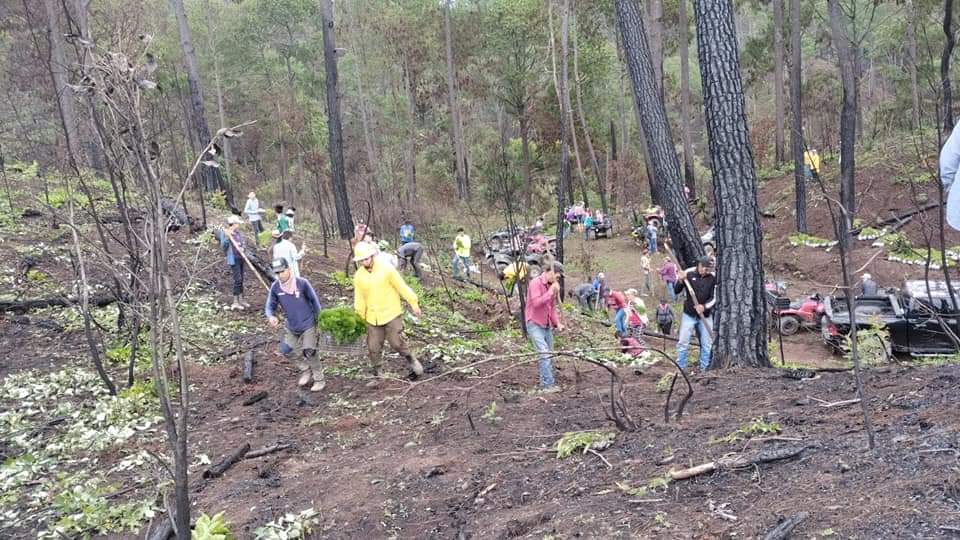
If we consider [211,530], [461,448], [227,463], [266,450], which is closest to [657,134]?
[461,448]

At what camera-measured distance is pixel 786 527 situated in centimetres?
326

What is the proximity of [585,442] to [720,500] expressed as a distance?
152 centimetres

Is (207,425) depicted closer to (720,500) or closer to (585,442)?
(585,442)

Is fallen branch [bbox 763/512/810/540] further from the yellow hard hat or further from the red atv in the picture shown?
the red atv

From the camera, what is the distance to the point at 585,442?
17.3 feet

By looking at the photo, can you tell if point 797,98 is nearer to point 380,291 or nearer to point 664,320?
point 664,320

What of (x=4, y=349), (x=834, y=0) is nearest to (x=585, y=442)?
(x=4, y=349)

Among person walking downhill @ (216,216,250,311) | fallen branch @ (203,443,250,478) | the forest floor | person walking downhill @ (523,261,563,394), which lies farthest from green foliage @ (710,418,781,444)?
person walking downhill @ (216,216,250,311)

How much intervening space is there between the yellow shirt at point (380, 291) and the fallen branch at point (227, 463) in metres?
2.10

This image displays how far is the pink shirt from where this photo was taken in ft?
25.9

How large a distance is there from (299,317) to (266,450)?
194cm

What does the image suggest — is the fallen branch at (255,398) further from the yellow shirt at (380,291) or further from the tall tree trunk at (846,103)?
the tall tree trunk at (846,103)

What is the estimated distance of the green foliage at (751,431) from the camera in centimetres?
461

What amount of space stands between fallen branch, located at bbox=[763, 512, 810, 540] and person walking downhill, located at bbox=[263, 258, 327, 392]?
5.72 meters
